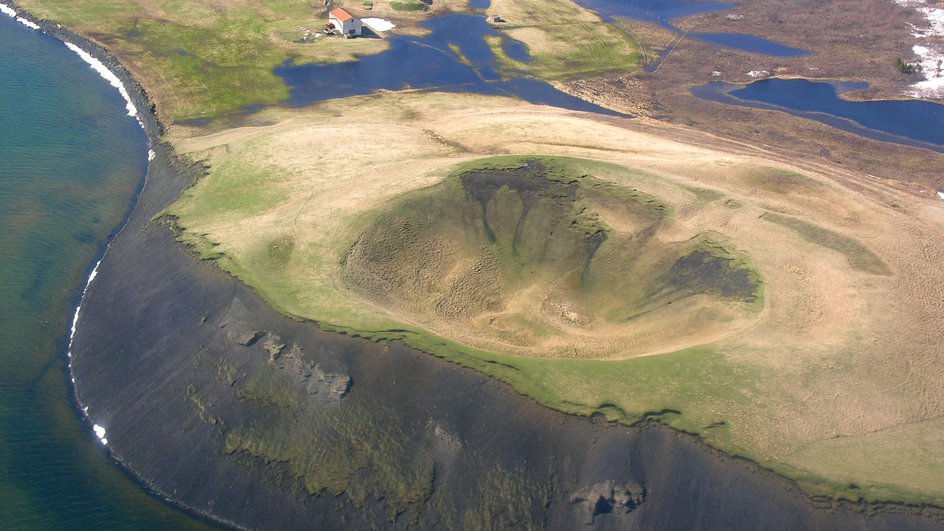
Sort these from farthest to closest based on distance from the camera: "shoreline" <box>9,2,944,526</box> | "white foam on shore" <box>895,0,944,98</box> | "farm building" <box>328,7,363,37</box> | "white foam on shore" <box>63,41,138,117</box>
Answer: "farm building" <box>328,7,363,37</box> → "white foam on shore" <box>895,0,944,98</box> → "white foam on shore" <box>63,41,138,117</box> → "shoreline" <box>9,2,944,526</box>

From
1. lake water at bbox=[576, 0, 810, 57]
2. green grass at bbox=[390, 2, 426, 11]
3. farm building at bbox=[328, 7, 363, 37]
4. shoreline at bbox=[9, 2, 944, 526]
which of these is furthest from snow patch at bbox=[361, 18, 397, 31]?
lake water at bbox=[576, 0, 810, 57]

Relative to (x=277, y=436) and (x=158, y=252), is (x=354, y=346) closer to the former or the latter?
(x=277, y=436)

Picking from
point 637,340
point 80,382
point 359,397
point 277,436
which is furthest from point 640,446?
point 80,382

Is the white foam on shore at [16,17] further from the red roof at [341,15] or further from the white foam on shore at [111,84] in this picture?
the red roof at [341,15]

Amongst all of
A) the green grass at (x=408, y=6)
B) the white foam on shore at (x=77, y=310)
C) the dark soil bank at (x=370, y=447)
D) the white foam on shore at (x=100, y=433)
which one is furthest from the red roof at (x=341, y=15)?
the white foam on shore at (x=100, y=433)

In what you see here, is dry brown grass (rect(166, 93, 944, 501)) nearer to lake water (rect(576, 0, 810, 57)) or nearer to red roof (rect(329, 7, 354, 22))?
red roof (rect(329, 7, 354, 22))

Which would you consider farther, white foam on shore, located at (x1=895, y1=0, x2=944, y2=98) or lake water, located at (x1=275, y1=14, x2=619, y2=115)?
white foam on shore, located at (x1=895, y1=0, x2=944, y2=98)

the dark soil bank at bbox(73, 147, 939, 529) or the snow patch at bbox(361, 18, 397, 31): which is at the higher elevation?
the snow patch at bbox(361, 18, 397, 31)

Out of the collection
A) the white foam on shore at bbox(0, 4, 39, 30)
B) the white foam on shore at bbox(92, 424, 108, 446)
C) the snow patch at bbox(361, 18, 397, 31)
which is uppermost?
the snow patch at bbox(361, 18, 397, 31)
